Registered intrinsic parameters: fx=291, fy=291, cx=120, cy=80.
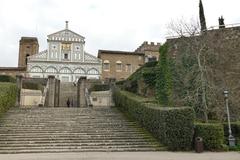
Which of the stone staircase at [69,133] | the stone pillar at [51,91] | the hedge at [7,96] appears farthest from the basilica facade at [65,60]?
the stone staircase at [69,133]

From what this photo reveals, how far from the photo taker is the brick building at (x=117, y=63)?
53603 millimetres

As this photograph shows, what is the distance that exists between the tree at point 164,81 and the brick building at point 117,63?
29.9 m

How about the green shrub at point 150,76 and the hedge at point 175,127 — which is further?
the green shrub at point 150,76

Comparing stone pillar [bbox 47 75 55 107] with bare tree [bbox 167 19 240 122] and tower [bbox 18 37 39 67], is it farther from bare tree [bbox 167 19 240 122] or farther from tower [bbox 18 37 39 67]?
tower [bbox 18 37 39 67]

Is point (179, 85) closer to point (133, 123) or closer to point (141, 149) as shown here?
point (133, 123)

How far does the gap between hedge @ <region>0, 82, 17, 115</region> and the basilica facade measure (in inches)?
1030

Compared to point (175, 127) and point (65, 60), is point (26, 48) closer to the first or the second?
point (65, 60)

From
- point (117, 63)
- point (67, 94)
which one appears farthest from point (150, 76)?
point (117, 63)

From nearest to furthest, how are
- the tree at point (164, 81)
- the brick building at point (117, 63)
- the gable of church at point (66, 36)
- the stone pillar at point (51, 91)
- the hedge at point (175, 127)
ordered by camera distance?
the hedge at point (175, 127) < the tree at point (164, 81) < the stone pillar at point (51, 91) < the gable of church at point (66, 36) < the brick building at point (117, 63)

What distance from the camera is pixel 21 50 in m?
61.4

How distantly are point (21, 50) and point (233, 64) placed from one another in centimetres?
4951

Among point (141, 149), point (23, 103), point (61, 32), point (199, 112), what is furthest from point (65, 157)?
point (61, 32)

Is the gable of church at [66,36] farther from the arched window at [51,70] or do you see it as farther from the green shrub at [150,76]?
the green shrub at [150,76]

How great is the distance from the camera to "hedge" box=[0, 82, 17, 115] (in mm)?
19411
